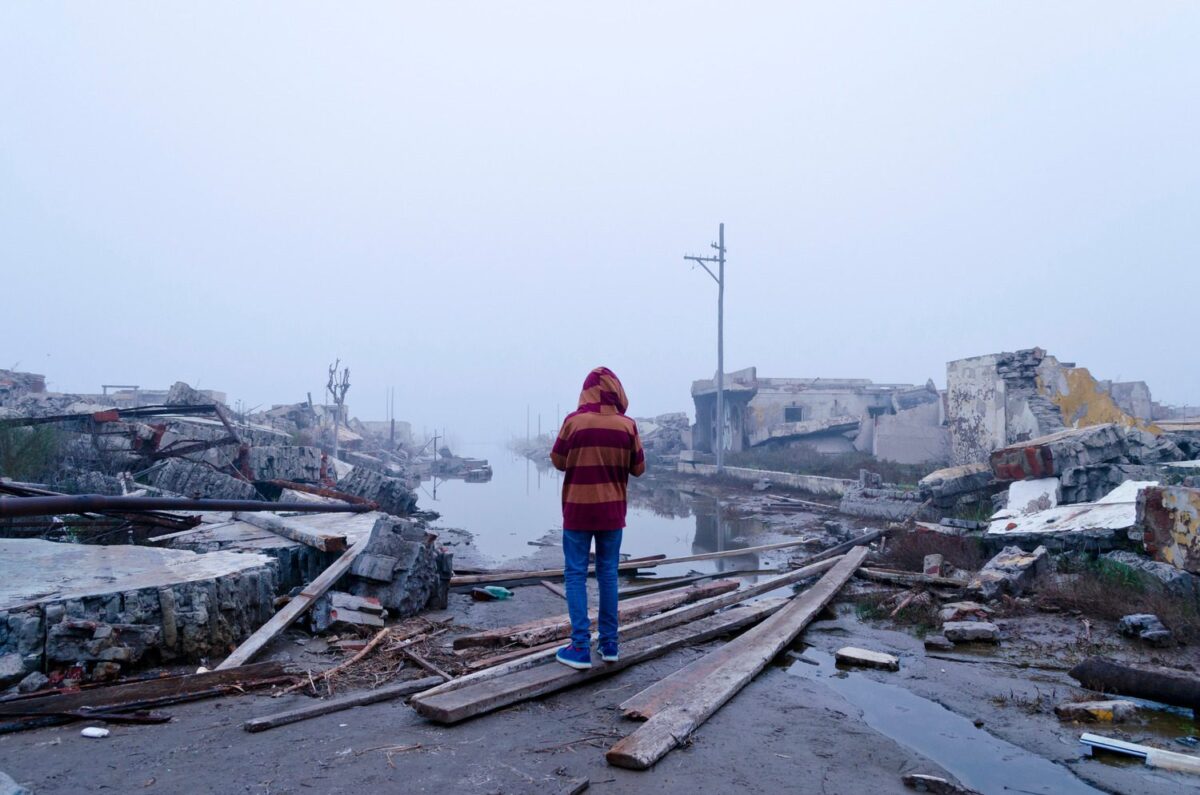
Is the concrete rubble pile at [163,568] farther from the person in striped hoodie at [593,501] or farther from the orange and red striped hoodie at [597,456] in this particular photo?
the orange and red striped hoodie at [597,456]

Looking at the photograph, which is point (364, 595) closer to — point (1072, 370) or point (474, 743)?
point (474, 743)

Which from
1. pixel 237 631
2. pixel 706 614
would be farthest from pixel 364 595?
pixel 706 614

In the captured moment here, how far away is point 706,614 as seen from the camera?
19.2 feet

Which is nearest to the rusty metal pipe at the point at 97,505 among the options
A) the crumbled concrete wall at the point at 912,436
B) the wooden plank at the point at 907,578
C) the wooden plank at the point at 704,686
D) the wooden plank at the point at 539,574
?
the wooden plank at the point at 539,574

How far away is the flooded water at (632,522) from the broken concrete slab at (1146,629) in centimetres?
478

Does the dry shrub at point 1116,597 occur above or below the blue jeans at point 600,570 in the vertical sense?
Answer: below

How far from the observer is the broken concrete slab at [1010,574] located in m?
6.62

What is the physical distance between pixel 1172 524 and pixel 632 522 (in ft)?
36.3

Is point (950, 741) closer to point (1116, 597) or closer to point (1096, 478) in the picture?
point (1116, 597)

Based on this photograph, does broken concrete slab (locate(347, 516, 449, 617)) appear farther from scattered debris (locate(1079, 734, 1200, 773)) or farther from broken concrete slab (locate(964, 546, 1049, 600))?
broken concrete slab (locate(964, 546, 1049, 600))

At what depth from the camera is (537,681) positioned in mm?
3678

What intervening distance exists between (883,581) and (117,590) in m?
6.84

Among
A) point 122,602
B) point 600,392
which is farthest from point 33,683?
point 600,392

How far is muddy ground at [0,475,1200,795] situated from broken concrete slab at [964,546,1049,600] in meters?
2.25
